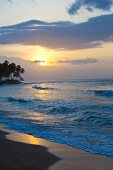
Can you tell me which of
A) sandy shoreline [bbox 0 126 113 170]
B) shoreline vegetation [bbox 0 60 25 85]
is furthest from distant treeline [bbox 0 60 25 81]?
sandy shoreline [bbox 0 126 113 170]

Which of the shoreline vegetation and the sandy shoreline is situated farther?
the shoreline vegetation

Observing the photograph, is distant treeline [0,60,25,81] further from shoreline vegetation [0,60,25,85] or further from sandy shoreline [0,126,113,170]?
sandy shoreline [0,126,113,170]

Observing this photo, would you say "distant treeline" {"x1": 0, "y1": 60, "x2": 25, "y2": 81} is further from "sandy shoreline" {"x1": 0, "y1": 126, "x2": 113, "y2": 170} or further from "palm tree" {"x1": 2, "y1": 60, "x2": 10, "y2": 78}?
"sandy shoreline" {"x1": 0, "y1": 126, "x2": 113, "y2": 170}

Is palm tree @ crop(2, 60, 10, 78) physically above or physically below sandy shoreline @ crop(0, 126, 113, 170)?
above

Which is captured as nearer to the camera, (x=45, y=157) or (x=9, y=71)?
(x=45, y=157)

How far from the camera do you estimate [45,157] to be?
31.3 feet

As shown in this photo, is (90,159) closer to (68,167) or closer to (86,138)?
(68,167)

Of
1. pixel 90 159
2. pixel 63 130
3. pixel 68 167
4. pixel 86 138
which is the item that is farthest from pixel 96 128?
pixel 68 167

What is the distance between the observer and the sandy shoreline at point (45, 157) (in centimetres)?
829

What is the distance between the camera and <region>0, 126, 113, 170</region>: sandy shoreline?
8288 mm

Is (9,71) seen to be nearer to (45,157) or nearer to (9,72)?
(9,72)

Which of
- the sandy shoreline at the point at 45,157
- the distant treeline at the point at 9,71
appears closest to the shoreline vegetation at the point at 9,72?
the distant treeline at the point at 9,71

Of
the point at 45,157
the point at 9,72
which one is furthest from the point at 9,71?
the point at 45,157

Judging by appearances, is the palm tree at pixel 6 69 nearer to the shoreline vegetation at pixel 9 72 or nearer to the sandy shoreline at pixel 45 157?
the shoreline vegetation at pixel 9 72
